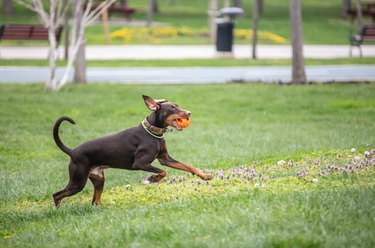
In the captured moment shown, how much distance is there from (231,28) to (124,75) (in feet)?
21.6

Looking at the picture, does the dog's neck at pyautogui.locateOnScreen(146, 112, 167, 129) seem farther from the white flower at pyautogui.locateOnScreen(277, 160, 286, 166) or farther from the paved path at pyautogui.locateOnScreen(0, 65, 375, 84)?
the paved path at pyautogui.locateOnScreen(0, 65, 375, 84)

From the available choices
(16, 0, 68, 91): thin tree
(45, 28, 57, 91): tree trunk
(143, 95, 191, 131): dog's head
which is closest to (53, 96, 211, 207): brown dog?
(143, 95, 191, 131): dog's head

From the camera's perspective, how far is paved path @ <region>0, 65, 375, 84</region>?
20359mm

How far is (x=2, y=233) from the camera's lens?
6.77 meters

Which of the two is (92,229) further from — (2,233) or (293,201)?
(293,201)

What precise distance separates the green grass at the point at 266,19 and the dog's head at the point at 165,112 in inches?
1096

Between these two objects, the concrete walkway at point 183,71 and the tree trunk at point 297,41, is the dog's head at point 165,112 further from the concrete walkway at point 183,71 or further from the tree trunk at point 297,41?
the concrete walkway at point 183,71

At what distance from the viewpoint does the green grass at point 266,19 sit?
37188 millimetres

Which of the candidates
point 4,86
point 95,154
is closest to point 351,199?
point 95,154

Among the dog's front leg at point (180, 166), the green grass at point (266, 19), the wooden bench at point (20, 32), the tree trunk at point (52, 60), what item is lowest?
the green grass at point (266, 19)

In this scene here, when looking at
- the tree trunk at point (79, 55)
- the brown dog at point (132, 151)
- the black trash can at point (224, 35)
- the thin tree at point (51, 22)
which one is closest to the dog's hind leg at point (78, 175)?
the brown dog at point (132, 151)

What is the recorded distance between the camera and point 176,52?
3009 cm

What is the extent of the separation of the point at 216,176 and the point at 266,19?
39032 mm

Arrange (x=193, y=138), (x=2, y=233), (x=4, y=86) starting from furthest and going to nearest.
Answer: (x=4, y=86) → (x=193, y=138) → (x=2, y=233)
